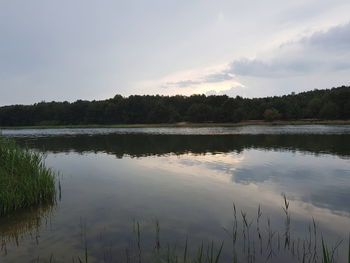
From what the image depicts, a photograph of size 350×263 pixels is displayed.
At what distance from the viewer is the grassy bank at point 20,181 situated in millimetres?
11688

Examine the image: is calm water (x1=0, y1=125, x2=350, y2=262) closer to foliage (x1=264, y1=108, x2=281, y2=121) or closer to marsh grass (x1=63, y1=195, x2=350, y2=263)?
marsh grass (x1=63, y1=195, x2=350, y2=263)

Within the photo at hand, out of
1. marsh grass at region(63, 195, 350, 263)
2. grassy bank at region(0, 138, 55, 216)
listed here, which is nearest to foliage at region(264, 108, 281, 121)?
grassy bank at region(0, 138, 55, 216)

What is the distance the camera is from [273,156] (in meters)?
28.3

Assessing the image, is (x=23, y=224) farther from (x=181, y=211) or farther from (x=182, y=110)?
(x=182, y=110)

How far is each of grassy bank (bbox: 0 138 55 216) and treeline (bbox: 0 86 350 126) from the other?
377 feet

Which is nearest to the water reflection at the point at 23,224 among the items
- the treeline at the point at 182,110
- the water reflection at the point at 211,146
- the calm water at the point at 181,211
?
the calm water at the point at 181,211

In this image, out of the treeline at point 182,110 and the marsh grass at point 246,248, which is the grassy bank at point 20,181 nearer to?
the marsh grass at point 246,248

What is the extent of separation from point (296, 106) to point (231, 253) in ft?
426

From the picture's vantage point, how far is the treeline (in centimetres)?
12194

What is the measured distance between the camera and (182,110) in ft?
496

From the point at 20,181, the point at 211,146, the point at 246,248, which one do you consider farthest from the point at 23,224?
the point at 211,146

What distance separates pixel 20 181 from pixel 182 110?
139451mm

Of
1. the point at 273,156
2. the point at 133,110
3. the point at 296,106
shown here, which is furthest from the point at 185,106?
the point at 273,156

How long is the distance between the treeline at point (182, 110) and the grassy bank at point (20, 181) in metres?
115
